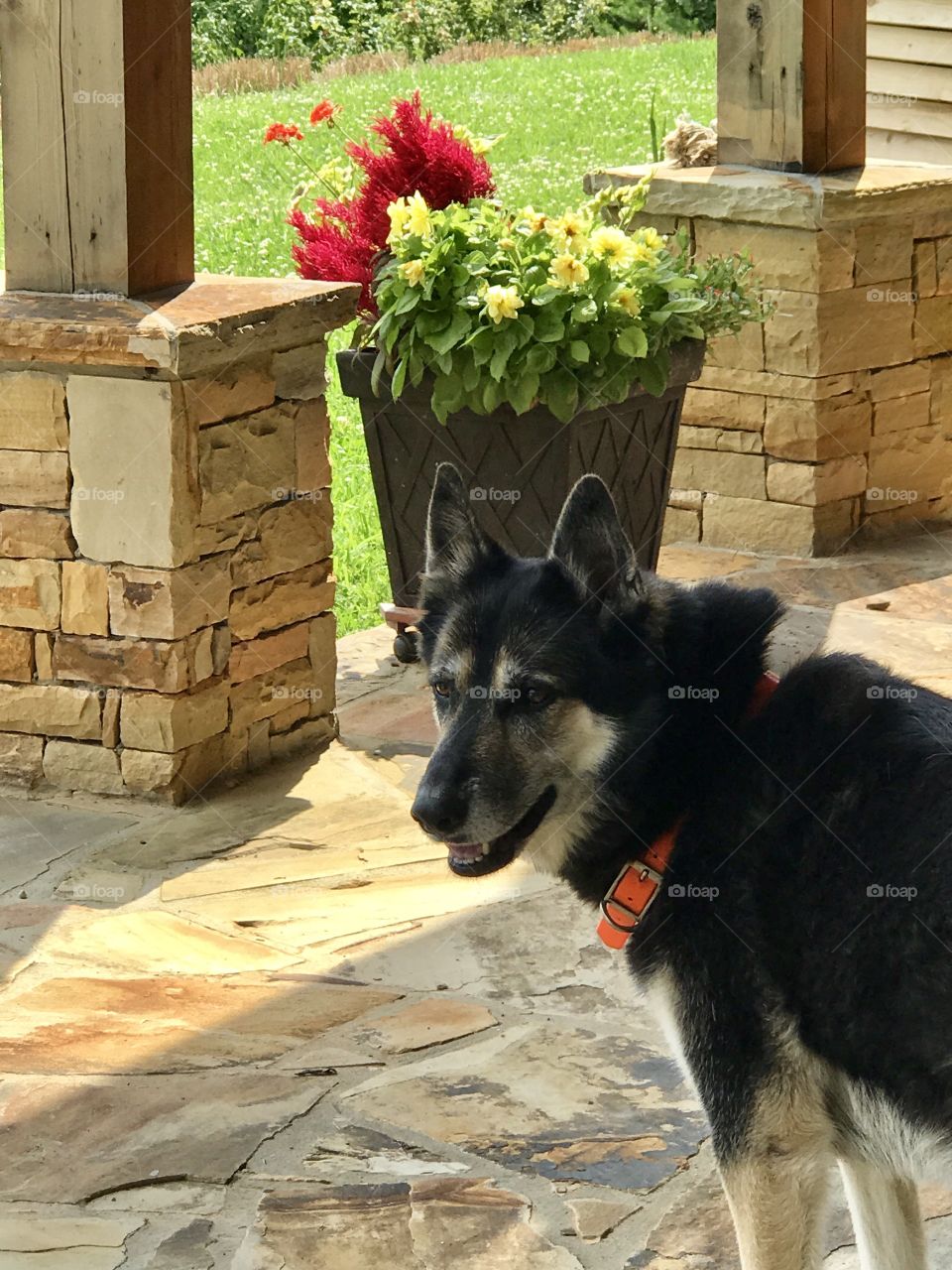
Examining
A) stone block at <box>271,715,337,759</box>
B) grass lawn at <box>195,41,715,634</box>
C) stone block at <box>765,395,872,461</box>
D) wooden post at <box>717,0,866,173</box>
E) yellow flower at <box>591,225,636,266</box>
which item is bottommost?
stone block at <box>271,715,337,759</box>

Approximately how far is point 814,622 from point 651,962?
3473mm

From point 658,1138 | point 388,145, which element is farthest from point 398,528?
point 658,1138

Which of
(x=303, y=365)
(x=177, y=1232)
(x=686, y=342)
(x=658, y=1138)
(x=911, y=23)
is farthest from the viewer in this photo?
(x=911, y=23)

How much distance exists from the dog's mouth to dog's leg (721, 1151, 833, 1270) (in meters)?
0.65

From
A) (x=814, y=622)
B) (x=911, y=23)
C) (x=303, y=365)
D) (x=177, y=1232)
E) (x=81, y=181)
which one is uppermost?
(x=911, y=23)

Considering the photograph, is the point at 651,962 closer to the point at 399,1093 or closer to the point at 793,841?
the point at 793,841

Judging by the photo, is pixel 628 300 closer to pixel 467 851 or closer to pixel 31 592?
pixel 31 592

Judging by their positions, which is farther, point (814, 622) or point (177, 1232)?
point (814, 622)

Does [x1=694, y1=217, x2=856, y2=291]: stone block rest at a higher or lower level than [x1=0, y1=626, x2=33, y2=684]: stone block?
higher

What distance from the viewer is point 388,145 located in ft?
19.5

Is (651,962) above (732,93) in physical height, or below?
below

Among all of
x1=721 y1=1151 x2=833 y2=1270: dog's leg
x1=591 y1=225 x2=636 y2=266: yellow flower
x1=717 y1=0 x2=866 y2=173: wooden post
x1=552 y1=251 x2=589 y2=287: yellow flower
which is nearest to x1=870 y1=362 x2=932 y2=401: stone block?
x1=717 y1=0 x2=866 y2=173: wooden post

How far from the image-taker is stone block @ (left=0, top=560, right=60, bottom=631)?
15.6ft

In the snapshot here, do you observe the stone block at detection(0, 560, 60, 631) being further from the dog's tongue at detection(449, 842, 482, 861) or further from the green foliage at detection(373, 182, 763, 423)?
the dog's tongue at detection(449, 842, 482, 861)
